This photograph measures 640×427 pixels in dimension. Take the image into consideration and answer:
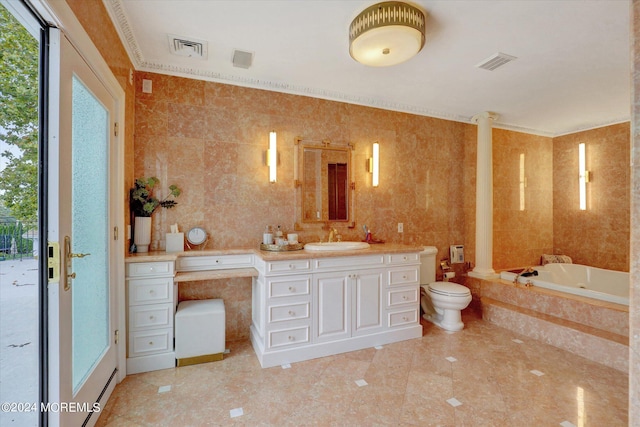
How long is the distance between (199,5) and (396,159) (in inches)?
104

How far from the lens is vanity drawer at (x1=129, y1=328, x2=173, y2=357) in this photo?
90.4 inches

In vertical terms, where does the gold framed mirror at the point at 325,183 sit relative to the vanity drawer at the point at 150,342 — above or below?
above

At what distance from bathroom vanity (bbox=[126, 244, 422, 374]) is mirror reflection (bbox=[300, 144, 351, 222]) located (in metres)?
0.71

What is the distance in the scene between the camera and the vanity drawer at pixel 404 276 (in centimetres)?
292

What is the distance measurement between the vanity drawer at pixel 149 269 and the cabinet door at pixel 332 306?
1.24 metres

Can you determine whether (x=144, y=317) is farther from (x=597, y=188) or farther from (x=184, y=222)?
(x=597, y=188)

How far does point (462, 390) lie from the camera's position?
2117 mm

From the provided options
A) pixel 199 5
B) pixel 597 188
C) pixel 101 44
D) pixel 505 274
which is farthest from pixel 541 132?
pixel 101 44

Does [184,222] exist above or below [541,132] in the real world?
below

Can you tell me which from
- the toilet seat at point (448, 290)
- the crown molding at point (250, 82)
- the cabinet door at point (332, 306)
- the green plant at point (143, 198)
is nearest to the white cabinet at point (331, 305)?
the cabinet door at point (332, 306)

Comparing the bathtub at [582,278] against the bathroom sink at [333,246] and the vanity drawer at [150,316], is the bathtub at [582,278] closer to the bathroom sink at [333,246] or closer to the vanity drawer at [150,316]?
the bathroom sink at [333,246]

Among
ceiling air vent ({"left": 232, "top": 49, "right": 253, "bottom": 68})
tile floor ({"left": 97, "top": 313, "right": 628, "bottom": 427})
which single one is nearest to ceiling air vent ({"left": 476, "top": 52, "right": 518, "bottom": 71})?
ceiling air vent ({"left": 232, "top": 49, "right": 253, "bottom": 68})

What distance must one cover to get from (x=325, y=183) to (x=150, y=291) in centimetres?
200

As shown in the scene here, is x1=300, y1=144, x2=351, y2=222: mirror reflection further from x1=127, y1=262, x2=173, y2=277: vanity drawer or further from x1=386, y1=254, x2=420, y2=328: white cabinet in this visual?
x1=127, y1=262, x2=173, y2=277: vanity drawer
